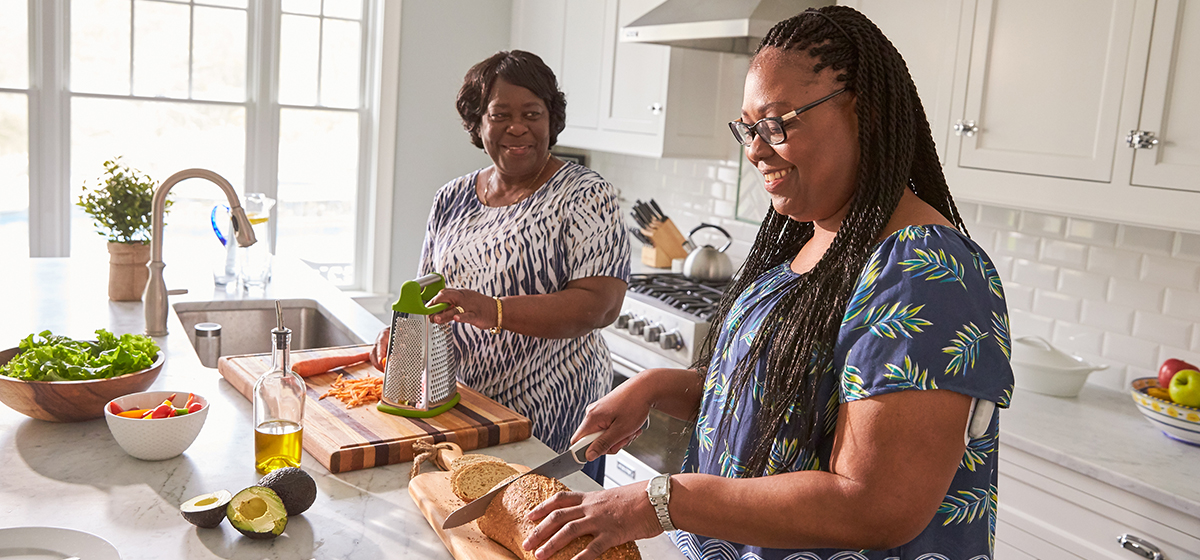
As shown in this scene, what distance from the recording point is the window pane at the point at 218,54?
13.4ft

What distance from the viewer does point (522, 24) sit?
4.53 m

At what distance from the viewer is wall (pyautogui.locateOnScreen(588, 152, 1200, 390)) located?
2.40 metres

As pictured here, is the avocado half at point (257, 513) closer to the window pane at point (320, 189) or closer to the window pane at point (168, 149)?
the window pane at point (168, 149)

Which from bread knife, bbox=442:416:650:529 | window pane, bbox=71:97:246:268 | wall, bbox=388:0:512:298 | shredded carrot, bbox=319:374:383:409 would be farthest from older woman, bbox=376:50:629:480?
wall, bbox=388:0:512:298

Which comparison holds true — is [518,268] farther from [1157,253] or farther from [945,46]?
[1157,253]

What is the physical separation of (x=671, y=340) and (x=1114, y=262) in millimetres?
1334

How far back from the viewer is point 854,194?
3.56 ft

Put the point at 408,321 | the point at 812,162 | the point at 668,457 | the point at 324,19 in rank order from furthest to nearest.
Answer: the point at 324,19, the point at 668,457, the point at 408,321, the point at 812,162

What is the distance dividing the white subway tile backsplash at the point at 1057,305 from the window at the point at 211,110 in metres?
2.97

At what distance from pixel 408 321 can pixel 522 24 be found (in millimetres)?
3137

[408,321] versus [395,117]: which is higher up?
[395,117]

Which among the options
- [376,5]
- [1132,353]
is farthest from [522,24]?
[1132,353]

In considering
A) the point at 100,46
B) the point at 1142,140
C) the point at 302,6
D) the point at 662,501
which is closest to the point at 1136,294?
the point at 1142,140

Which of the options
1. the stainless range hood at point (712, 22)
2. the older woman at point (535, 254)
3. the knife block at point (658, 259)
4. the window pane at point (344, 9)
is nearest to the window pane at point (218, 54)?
the window pane at point (344, 9)
